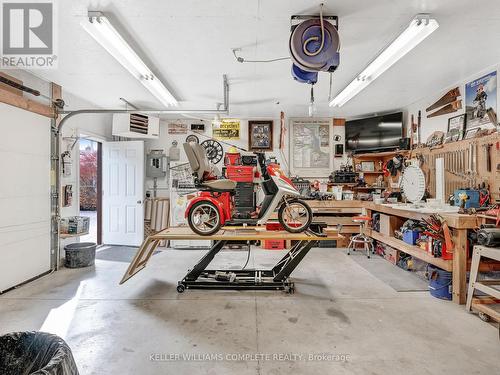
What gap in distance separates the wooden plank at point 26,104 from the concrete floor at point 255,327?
245 cm

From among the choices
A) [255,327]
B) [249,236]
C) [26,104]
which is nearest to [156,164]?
[26,104]

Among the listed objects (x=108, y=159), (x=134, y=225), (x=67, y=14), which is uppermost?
(x=67, y=14)

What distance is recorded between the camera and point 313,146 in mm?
6531

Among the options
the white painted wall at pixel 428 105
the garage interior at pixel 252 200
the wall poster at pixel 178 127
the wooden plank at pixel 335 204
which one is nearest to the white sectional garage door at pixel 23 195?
the garage interior at pixel 252 200

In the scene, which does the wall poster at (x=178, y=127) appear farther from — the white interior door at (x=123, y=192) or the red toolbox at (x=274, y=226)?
the red toolbox at (x=274, y=226)

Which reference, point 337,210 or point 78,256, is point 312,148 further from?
point 78,256

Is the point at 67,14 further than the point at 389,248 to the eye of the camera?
No

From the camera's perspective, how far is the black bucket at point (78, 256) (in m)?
4.40

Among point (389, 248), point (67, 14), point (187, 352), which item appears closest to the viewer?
point (187, 352)

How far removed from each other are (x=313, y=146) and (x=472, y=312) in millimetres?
4425

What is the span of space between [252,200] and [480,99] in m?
4.10

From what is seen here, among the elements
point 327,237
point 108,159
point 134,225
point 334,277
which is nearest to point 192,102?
point 108,159

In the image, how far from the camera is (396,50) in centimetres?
308

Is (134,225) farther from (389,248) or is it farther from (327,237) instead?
(389,248)
